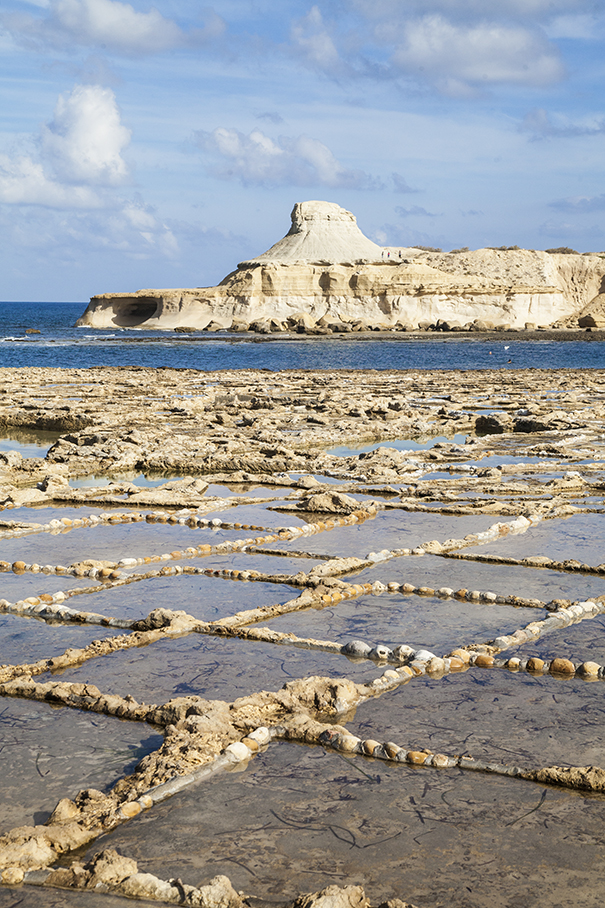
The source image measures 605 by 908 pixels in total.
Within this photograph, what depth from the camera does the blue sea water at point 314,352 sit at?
42594 millimetres

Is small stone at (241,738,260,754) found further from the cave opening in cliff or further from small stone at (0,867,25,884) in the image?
the cave opening in cliff

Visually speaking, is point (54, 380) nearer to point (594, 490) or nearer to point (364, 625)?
point (594, 490)

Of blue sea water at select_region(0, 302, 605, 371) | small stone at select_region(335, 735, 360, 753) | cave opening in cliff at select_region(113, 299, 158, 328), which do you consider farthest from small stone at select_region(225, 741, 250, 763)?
cave opening in cliff at select_region(113, 299, 158, 328)

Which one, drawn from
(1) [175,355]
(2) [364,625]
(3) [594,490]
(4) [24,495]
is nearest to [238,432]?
(4) [24,495]

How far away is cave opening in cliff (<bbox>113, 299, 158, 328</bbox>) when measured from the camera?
295 feet

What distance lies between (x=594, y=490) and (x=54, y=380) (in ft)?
74.9

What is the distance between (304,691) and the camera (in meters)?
→ 4.53

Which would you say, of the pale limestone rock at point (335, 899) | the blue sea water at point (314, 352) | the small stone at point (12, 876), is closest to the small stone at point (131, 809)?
the small stone at point (12, 876)

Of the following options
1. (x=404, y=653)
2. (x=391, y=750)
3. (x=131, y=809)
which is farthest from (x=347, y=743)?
(x=404, y=653)

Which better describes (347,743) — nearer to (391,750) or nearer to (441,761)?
(391,750)

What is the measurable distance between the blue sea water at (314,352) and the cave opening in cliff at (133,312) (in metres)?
18.2

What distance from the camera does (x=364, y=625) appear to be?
580 centimetres

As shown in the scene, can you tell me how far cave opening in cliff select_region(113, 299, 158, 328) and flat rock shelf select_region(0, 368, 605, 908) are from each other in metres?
81.1

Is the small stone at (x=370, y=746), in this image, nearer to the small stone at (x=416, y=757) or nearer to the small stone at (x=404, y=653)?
the small stone at (x=416, y=757)
